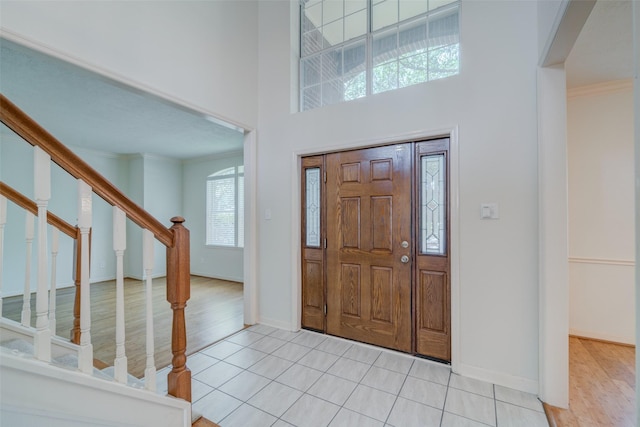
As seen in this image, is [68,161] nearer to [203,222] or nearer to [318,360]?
[318,360]

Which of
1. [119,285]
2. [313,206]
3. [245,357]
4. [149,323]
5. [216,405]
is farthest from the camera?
[313,206]

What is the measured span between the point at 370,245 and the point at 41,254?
2.20 metres

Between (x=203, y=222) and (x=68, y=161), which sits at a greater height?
(x=68, y=161)

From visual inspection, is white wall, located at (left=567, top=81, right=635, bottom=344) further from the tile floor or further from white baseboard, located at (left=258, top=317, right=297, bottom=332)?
white baseboard, located at (left=258, top=317, right=297, bottom=332)

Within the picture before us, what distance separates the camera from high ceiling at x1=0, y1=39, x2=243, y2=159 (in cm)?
241

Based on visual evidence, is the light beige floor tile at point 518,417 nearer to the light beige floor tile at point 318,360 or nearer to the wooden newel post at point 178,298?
the light beige floor tile at point 318,360

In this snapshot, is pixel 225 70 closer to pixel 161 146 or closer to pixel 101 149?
pixel 161 146

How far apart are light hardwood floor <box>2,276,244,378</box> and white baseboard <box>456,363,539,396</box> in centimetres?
227

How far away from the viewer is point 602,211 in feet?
8.87

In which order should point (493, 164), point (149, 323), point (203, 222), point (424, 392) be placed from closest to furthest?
point (149, 323) → point (424, 392) → point (493, 164) → point (203, 222)

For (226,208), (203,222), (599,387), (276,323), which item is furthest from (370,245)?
(203,222)

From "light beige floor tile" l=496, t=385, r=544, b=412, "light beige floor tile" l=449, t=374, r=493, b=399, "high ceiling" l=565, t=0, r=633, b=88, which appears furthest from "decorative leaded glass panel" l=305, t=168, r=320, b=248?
"high ceiling" l=565, t=0, r=633, b=88

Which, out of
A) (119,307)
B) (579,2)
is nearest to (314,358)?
(119,307)

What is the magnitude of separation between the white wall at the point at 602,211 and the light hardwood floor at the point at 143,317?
367cm
